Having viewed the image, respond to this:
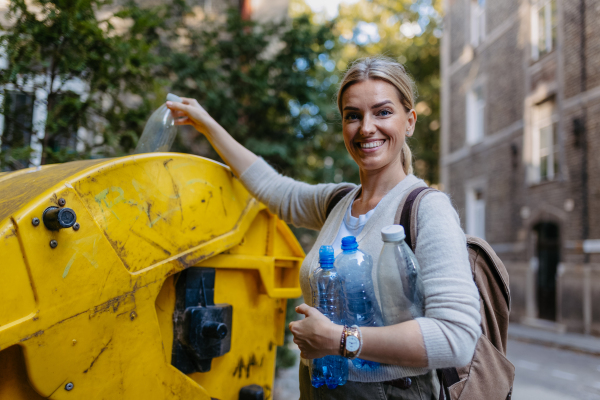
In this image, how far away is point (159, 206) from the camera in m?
1.81

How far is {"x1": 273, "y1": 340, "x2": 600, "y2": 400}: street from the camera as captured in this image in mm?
5367

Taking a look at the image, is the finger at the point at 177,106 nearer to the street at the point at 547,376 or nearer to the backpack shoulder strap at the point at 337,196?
the backpack shoulder strap at the point at 337,196

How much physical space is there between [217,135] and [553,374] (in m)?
6.66

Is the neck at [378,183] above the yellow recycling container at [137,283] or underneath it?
above

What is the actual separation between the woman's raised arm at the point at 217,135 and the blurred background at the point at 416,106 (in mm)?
1005

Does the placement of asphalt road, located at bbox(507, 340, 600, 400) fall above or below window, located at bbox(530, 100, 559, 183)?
below

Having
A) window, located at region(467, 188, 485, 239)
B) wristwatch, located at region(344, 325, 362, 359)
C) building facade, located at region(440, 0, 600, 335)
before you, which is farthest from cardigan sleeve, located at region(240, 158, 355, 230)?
window, located at region(467, 188, 485, 239)

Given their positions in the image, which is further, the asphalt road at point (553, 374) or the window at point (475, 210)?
the window at point (475, 210)

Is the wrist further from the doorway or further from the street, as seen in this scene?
the doorway

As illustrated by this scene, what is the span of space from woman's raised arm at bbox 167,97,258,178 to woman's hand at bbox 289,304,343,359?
3.25 feet

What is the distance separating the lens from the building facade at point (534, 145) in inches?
387

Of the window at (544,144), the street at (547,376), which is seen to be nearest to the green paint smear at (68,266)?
the street at (547,376)

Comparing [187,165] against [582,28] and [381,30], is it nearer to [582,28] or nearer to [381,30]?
[582,28]

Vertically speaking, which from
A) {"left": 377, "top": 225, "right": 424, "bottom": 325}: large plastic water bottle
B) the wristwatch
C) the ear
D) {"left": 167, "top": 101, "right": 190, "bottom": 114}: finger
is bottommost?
the wristwatch
